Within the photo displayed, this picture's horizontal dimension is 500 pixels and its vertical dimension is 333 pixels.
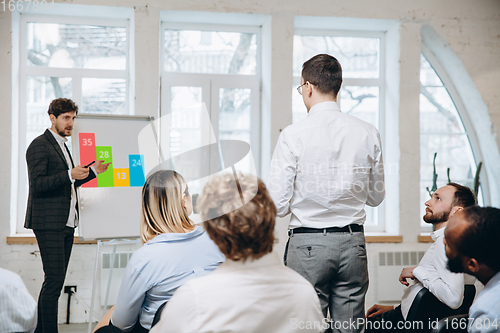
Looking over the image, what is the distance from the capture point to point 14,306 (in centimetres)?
113

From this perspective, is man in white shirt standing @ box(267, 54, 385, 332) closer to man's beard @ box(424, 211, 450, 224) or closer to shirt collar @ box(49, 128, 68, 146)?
man's beard @ box(424, 211, 450, 224)

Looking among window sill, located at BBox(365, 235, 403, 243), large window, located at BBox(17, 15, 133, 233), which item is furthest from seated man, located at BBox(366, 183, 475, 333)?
large window, located at BBox(17, 15, 133, 233)

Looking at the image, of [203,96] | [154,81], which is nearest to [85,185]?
[154,81]

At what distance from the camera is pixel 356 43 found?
4137mm

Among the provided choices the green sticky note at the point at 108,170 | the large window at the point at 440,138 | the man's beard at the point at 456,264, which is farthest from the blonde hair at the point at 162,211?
the large window at the point at 440,138

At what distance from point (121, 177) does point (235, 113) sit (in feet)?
4.54

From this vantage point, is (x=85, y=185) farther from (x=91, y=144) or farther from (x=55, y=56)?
(x=55, y=56)

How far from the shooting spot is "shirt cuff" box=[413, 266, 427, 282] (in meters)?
1.84

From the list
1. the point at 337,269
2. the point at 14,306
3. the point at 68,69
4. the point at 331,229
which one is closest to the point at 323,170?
the point at 331,229

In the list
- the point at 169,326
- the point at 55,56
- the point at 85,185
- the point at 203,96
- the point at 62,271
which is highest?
→ the point at 55,56

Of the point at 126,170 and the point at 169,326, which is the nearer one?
the point at 169,326

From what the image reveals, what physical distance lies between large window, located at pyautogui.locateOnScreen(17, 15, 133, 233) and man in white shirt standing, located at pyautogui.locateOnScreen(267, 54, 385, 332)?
2433 millimetres

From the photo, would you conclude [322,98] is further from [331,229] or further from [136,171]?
[136,171]

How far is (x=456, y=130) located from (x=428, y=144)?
13.3 inches
